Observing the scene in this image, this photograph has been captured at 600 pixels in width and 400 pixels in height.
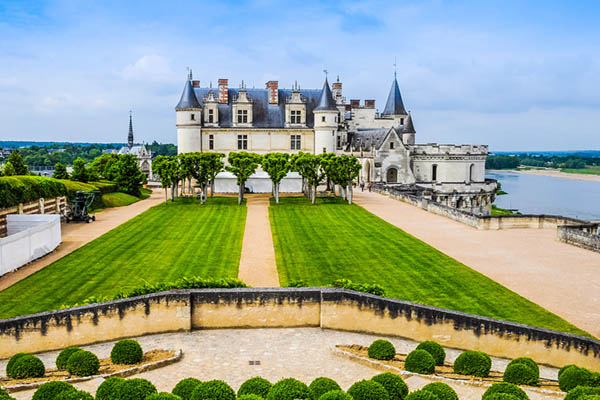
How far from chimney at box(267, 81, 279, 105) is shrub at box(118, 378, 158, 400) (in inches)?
2031

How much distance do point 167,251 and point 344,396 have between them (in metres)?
16.2

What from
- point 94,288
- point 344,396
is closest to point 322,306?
point 344,396

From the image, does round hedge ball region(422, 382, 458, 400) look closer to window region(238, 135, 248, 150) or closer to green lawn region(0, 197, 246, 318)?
green lawn region(0, 197, 246, 318)

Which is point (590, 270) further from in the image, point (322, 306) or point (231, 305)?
point (231, 305)

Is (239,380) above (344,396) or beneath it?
beneath

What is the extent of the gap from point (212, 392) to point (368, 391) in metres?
2.47

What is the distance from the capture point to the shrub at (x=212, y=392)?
8.42 metres

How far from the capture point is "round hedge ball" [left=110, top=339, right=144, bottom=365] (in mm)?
11117

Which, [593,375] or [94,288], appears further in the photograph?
[94,288]

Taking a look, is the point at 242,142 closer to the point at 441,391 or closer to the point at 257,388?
the point at 257,388

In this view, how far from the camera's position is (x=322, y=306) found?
536 inches

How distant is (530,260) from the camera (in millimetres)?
21797

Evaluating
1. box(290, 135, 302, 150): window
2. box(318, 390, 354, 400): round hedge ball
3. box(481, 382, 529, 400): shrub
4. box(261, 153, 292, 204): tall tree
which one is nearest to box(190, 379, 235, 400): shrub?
box(318, 390, 354, 400): round hedge ball

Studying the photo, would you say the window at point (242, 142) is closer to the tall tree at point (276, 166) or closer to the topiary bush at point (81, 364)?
the tall tree at point (276, 166)
